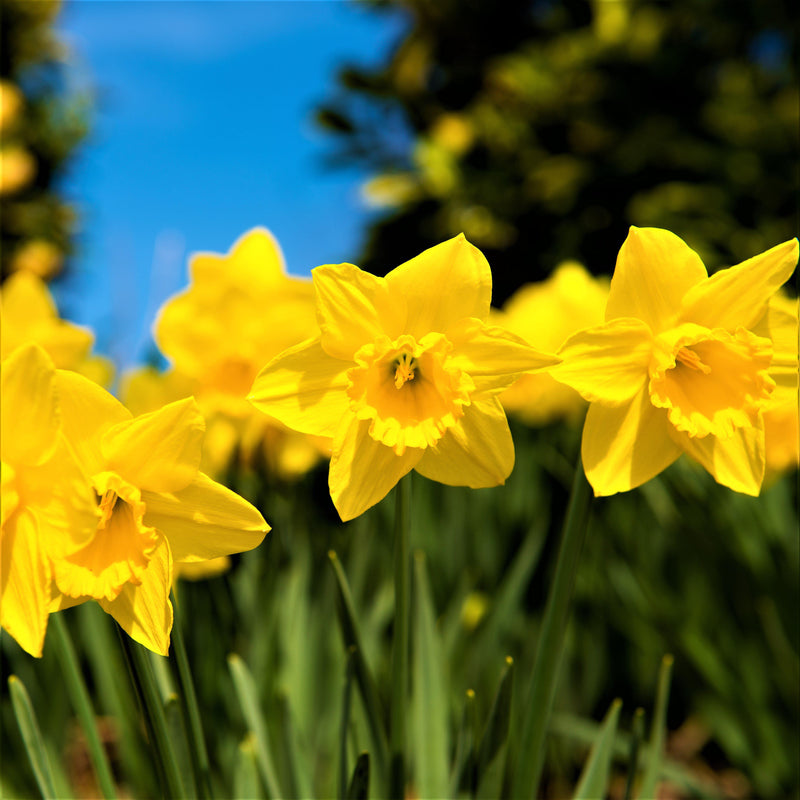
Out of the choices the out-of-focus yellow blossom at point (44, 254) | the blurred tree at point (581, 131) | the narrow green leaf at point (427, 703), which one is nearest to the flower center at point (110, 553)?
the narrow green leaf at point (427, 703)

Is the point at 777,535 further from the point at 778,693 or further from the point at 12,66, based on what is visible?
the point at 12,66

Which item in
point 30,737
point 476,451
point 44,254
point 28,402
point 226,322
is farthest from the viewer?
point 44,254

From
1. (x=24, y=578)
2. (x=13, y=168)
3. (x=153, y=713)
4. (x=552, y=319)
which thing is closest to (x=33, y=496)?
(x=24, y=578)

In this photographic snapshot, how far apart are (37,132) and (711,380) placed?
11128mm

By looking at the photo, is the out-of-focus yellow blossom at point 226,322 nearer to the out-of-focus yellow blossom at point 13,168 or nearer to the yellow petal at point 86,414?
the yellow petal at point 86,414

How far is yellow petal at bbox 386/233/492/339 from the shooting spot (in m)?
0.68

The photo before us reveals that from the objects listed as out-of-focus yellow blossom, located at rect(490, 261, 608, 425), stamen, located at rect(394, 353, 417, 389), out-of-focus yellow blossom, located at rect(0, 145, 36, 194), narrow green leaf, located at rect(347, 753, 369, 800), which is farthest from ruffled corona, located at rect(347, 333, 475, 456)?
out-of-focus yellow blossom, located at rect(0, 145, 36, 194)

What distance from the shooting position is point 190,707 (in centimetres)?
Result: 73

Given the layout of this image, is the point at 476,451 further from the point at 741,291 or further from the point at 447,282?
the point at 741,291

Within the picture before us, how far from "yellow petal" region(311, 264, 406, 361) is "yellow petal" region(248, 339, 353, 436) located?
0.02m

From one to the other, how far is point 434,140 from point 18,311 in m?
8.73

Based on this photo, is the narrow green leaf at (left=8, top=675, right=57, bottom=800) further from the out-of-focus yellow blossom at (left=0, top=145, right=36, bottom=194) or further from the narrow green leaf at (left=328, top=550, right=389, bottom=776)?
the out-of-focus yellow blossom at (left=0, top=145, right=36, bottom=194)

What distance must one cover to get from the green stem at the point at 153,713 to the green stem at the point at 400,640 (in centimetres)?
21

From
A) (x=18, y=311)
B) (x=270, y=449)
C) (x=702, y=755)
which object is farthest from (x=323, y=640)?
(x=702, y=755)
